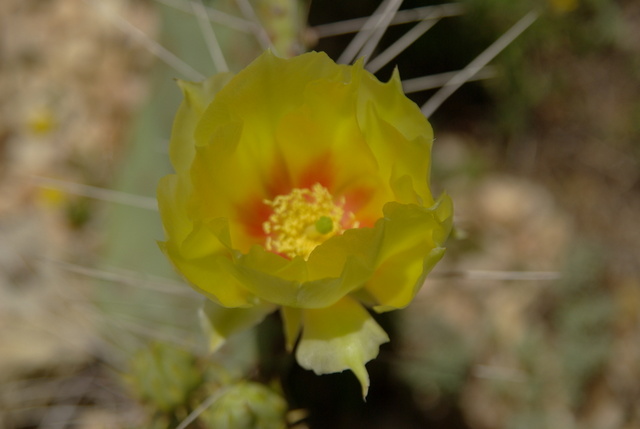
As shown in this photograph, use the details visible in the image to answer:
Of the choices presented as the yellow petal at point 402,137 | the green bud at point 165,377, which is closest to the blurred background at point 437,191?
the green bud at point 165,377

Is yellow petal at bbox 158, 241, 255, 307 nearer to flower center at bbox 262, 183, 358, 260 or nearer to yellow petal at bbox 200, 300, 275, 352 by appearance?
yellow petal at bbox 200, 300, 275, 352

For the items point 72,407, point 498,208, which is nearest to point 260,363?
point 72,407

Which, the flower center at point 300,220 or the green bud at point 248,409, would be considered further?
the flower center at point 300,220

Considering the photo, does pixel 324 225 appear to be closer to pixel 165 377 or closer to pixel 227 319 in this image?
pixel 227 319

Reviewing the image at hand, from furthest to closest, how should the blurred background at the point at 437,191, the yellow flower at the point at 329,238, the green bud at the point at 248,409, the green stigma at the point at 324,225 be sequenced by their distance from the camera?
the blurred background at the point at 437,191 < the green stigma at the point at 324,225 < the green bud at the point at 248,409 < the yellow flower at the point at 329,238

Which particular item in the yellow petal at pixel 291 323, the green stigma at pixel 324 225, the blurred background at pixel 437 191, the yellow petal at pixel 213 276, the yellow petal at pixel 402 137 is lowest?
the blurred background at pixel 437 191

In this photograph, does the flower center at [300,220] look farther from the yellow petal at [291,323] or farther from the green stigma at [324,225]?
the yellow petal at [291,323]

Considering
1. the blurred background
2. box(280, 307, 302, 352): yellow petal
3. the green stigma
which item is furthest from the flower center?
the blurred background
